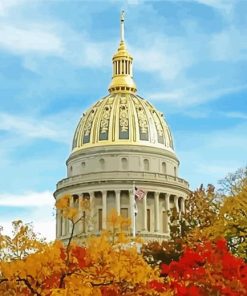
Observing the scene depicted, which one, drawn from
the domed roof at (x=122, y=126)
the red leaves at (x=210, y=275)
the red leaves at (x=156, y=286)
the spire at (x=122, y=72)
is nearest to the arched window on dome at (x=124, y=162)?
the domed roof at (x=122, y=126)

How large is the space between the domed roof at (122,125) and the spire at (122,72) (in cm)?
98

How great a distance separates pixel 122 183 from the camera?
10312cm

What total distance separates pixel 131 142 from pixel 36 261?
82238mm

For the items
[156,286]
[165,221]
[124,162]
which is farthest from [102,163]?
[156,286]

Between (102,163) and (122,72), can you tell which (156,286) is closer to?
(102,163)

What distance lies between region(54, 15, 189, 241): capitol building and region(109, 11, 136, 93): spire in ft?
0.54

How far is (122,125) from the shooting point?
109625 millimetres

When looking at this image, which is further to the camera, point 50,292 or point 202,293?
point 202,293

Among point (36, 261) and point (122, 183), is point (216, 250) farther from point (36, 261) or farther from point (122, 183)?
point (122, 183)

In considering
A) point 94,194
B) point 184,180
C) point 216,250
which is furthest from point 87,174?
point 216,250

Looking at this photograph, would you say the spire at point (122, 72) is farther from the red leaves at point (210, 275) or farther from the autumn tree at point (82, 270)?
the autumn tree at point (82, 270)

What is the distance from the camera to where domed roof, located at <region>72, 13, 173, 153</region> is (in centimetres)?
10869

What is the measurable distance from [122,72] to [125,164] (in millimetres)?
18619

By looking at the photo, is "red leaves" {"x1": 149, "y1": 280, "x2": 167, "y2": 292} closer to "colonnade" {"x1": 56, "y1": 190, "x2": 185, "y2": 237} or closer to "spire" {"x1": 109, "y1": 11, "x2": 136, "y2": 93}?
"colonnade" {"x1": 56, "y1": 190, "x2": 185, "y2": 237}
